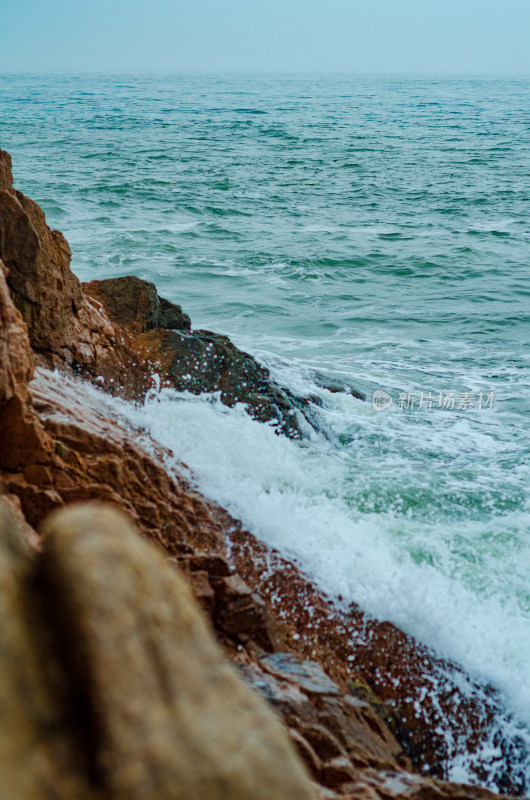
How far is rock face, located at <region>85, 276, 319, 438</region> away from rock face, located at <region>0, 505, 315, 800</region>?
18.5ft

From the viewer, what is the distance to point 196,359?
7.57 meters

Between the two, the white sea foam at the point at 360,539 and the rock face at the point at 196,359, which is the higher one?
the rock face at the point at 196,359

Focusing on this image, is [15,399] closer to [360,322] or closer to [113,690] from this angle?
[113,690]

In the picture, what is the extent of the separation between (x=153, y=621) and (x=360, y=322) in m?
11.9

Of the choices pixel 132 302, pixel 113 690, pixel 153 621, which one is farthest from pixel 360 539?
pixel 113 690

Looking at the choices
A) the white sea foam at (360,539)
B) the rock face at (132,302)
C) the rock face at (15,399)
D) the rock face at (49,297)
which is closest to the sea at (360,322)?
the white sea foam at (360,539)

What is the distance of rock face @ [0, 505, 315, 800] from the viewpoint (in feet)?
4.85

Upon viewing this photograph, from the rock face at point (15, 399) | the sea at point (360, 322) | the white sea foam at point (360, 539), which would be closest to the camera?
the rock face at point (15, 399)

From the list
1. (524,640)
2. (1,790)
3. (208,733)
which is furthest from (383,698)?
(1,790)

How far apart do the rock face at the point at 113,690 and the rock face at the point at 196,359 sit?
18.5 feet

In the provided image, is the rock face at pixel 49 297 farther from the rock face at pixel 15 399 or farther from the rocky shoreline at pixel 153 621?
the rock face at pixel 15 399

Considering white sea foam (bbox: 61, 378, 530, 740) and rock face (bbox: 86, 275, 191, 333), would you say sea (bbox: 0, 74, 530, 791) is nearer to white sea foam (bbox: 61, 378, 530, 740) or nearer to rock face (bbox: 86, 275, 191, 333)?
white sea foam (bbox: 61, 378, 530, 740)

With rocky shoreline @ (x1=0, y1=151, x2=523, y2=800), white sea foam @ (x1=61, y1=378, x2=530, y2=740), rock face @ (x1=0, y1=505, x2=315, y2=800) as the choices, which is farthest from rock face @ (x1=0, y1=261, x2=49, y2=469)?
rock face @ (x1=0, y1=505, x2=315, y2=800)

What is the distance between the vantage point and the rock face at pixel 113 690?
148 centimetres
